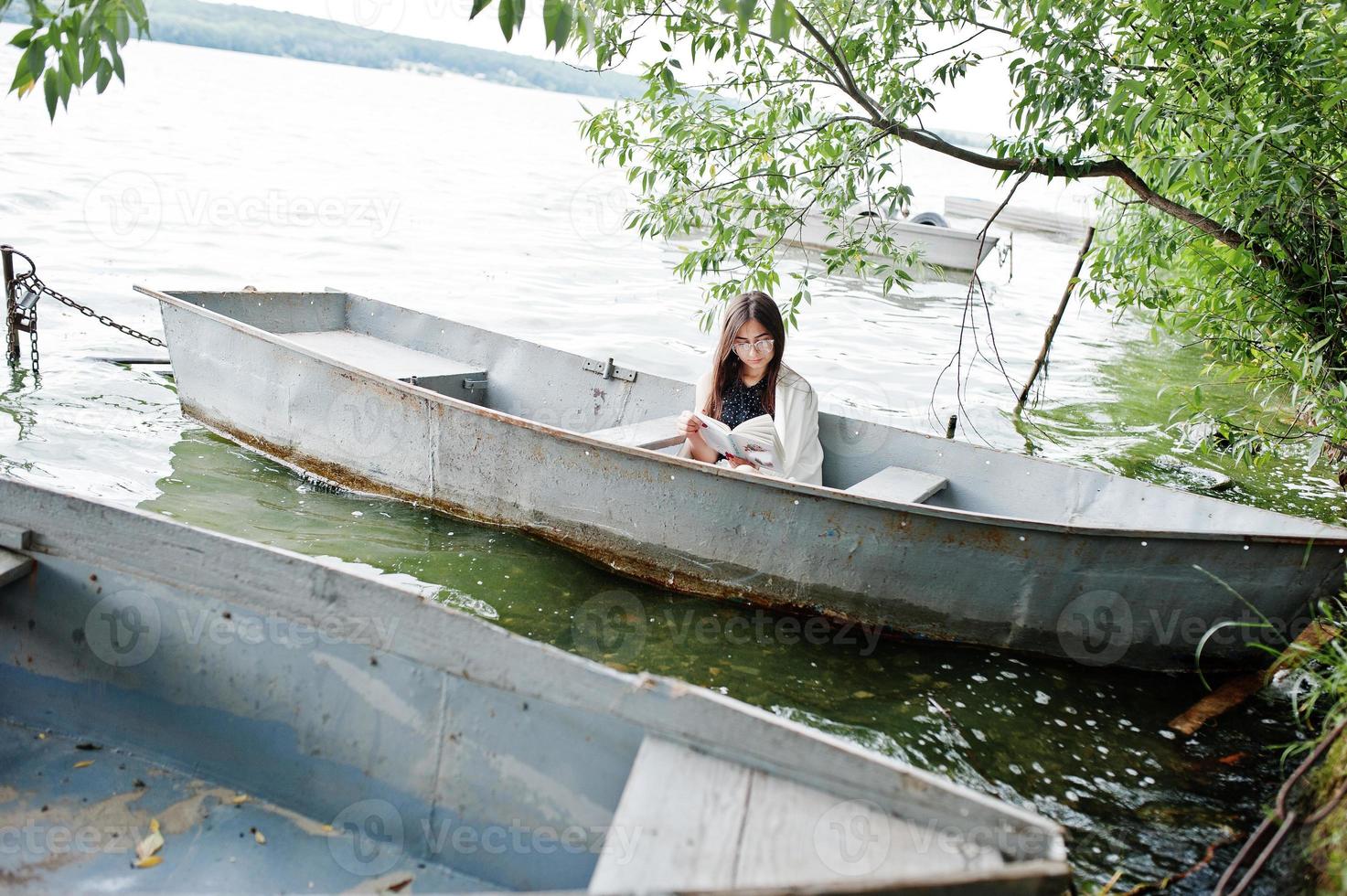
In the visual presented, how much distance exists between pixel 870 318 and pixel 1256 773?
1154 cm

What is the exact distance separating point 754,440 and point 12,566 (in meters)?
3.50

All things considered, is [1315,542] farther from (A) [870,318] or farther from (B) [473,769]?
(A) [870,318]

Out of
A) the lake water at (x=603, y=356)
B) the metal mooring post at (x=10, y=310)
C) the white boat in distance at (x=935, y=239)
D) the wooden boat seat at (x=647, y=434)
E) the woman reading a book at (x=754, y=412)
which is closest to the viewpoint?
the lake water at (x=603, y=356)

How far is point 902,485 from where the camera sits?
5578mm

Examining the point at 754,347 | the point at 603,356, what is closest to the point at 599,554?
the point at 754,347

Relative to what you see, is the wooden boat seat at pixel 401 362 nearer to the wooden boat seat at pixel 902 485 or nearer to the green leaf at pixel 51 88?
the wooden boat seat at pixel 902 485

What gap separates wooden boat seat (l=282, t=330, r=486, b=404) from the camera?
23.0 feet

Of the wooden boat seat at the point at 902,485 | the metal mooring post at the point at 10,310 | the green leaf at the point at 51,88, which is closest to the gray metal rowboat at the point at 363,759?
the green leaf at the point at 51,88

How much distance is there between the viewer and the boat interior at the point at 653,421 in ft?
17.1

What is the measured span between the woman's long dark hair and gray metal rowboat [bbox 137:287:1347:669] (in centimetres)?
50

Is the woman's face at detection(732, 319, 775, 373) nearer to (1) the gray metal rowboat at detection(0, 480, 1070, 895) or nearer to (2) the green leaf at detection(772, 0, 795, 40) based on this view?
(1) the gray metal rowboat at detection(0, 480, 1070, 895)

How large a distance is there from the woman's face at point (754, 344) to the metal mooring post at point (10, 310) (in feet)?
18.6

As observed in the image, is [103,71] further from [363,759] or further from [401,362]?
[401,362]

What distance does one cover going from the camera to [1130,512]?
5.29 m
